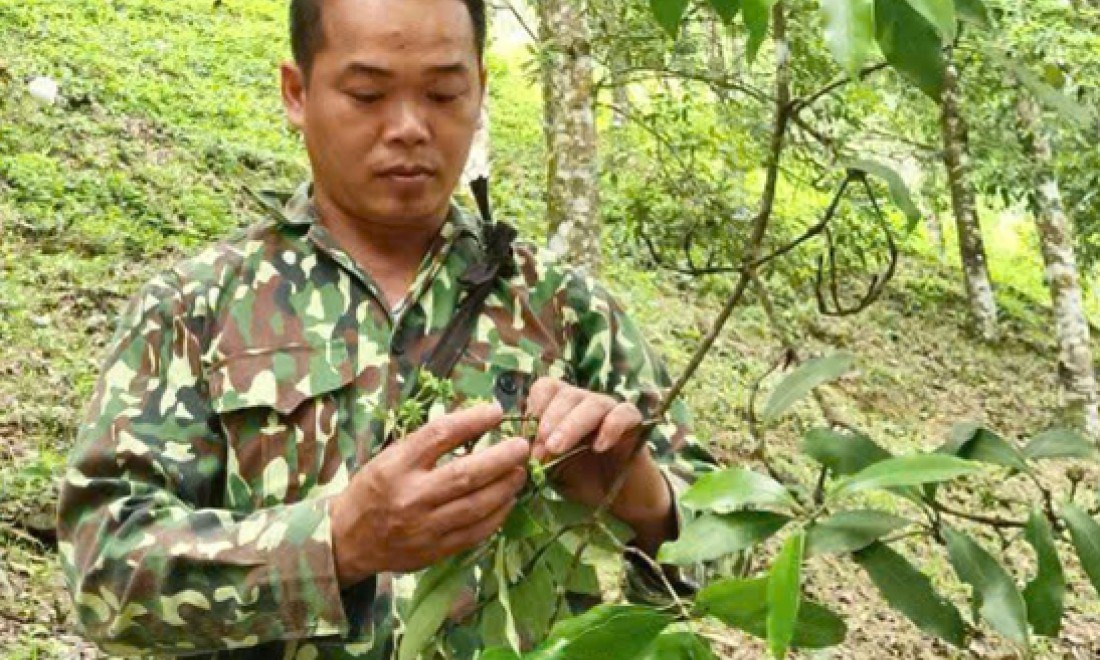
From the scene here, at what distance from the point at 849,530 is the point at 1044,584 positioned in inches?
6.4

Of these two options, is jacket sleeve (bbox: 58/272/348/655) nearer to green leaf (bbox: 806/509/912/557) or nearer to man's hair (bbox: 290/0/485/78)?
man's hair (bbox: 290/0/485/78)

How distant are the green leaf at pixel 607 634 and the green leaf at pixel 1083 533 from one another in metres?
0.32

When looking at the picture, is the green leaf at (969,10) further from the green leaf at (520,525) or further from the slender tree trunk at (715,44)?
the slender tree trunk at (715,44)

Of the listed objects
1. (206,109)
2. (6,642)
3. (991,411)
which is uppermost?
(206,109)

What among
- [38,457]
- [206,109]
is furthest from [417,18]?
[206,109]

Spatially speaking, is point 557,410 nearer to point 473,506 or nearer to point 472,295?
point 473,506

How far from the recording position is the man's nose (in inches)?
57.6

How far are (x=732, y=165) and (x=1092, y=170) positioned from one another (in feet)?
16.5

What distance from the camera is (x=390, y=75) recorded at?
1.46m

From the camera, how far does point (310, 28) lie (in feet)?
5.06

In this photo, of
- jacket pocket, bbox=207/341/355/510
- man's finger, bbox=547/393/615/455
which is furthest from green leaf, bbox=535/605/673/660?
jacket pocket, bbox=207/341/355/510

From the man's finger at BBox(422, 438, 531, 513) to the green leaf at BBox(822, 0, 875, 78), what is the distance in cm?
42

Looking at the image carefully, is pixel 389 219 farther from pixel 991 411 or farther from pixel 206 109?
pixel 991 411

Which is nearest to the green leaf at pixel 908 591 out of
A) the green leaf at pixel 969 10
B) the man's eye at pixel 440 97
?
the green leaf at pixel 969 10
